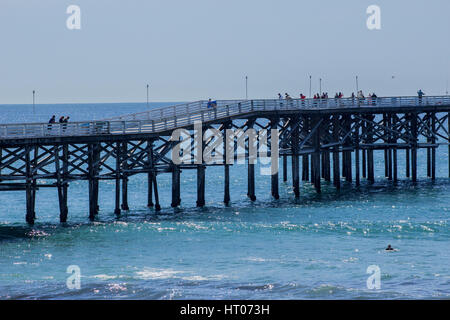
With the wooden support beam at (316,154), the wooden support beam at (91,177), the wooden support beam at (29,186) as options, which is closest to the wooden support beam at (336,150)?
the wooden support beam at (316,154)

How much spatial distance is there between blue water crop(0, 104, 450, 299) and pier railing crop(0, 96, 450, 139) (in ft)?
15.0

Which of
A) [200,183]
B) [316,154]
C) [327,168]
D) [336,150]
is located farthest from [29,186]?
[327,168]

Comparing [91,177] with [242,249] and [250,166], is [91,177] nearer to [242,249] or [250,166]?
[242,249]

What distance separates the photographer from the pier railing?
4231cm

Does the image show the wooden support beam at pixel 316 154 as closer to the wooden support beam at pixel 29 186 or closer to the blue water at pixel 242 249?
the blue water at pixel 242 249

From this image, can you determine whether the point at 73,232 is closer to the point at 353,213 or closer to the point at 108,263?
the point at 108,263

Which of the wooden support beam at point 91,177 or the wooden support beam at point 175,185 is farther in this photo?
the wooden support beam at point 175,185

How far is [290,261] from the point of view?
3447cm

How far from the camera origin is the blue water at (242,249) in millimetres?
29875

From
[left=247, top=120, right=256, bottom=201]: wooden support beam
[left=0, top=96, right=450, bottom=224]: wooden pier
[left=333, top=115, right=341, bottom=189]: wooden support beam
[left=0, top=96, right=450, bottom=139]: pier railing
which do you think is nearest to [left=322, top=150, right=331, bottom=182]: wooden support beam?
[left=0, top=96, right=450, bottom=224]: wooden pier

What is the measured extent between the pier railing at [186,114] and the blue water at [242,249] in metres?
4.57

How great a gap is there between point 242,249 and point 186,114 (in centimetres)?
1233
